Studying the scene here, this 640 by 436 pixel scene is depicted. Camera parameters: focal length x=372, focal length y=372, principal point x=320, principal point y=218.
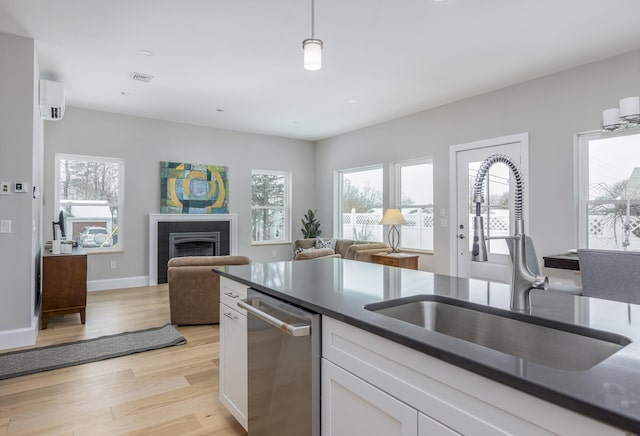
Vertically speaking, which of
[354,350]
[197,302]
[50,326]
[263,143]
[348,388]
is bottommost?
[50,326]

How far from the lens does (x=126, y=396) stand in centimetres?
246

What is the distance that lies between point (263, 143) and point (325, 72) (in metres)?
3.50

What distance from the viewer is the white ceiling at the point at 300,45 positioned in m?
2.87

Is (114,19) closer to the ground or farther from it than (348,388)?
farther from it

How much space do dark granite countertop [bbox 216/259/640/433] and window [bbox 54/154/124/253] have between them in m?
4.61

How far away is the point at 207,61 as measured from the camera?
3844mm

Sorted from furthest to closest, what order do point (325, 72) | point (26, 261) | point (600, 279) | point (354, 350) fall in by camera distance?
point (325, 72) → point (26, 261) → point (600, 279) → point (354, 350)

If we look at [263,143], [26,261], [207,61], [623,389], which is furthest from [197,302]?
[263,143]

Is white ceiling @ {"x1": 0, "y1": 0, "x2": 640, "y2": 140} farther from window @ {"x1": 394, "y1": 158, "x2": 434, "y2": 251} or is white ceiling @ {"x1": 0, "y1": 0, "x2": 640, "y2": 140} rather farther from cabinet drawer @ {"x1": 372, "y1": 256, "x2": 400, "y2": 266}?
cabinet drawer @ {"x1": 372, "y1": 256, "x2": 400, "y2": 266}

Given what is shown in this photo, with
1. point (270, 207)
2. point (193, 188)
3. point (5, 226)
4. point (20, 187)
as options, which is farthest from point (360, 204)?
point (5, 226)

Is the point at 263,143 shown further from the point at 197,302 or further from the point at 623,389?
the point at 623,389

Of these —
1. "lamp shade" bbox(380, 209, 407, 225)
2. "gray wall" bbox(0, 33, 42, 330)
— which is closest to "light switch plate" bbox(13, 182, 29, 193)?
"gray wall" bbox(0, 33, 42, 330)

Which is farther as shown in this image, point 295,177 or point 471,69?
point 295,177

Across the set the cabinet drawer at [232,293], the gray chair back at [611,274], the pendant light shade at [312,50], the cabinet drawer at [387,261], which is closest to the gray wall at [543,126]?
the cabinet drawer at [387,261]
